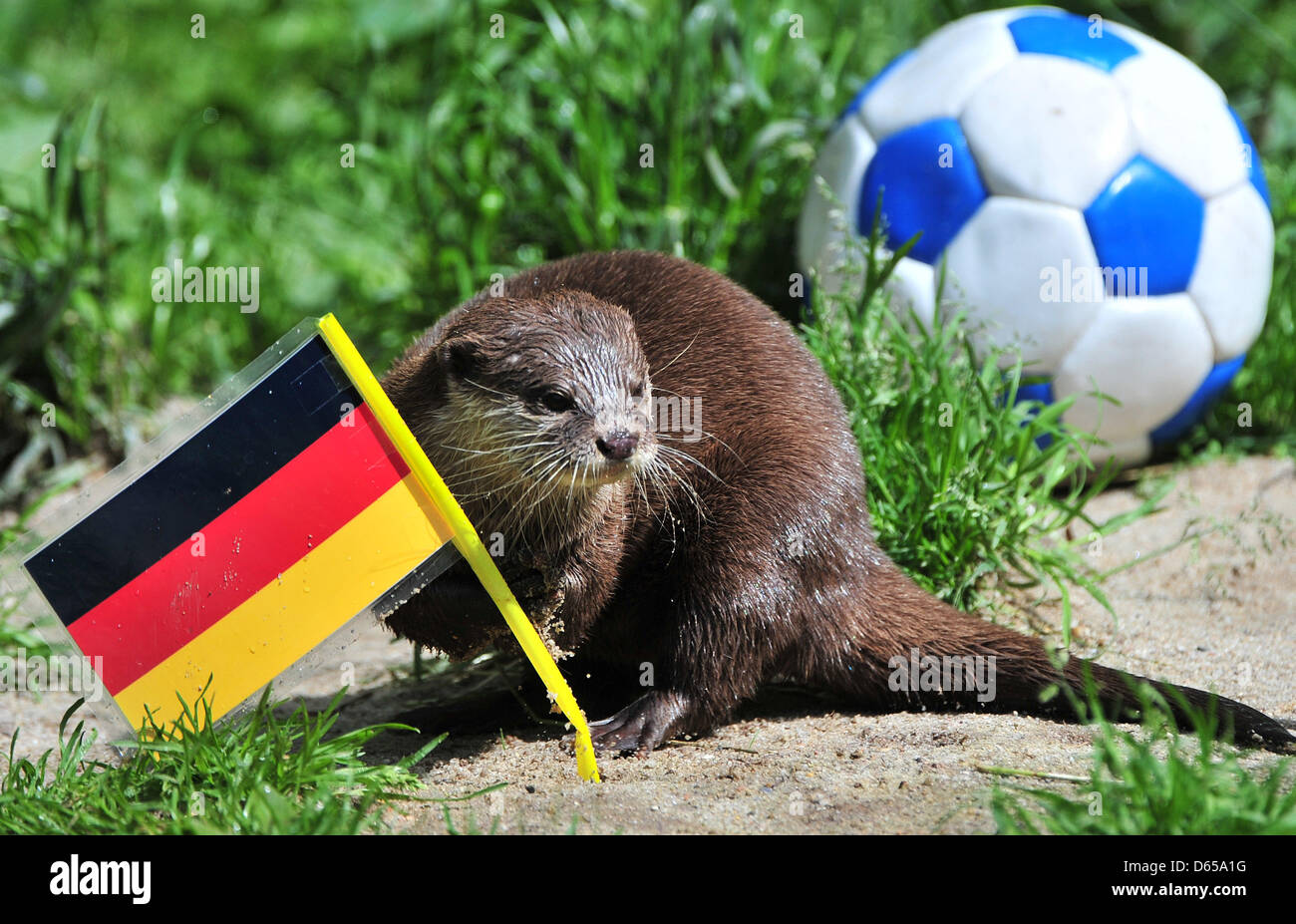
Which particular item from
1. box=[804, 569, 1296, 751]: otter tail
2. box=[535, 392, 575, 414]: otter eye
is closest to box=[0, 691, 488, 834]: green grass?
box=[535, 392, 575, 414]: otter eye

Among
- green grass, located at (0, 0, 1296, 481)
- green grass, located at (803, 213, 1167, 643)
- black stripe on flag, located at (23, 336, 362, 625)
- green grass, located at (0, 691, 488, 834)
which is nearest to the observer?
green grass, located at (0, 691, 488, 834)

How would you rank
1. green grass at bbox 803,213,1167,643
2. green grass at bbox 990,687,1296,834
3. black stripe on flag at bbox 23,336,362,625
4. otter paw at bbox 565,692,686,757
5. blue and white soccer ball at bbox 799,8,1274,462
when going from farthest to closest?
blue and white soccer ball at bbox 799,8,1274,462 → green grass at bbox 803,213,1167,643 → otter paw at bbox 565,692,686,757 → black stripe on flag at bbox 23,336,362,625 → green grass at bbox 990,687,1296,834

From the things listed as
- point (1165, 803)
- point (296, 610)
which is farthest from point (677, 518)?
point (1165, 803)

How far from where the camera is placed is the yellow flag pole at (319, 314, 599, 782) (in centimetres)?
206

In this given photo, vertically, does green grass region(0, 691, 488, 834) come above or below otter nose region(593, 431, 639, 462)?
below

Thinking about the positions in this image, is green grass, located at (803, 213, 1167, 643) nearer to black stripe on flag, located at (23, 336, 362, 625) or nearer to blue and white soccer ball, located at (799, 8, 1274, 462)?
blue and white soccer ball, located at (799, 8, 1274, 462)

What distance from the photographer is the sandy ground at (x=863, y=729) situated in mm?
1914

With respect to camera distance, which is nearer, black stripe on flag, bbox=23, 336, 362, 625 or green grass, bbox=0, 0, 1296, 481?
black stripe on flag, bbox=23, 336, 362, 625

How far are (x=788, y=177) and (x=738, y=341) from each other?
4.84 feet

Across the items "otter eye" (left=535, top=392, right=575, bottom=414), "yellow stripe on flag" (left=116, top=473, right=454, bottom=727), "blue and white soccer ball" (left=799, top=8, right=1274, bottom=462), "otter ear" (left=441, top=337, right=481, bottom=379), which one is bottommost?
"yellow stripe on flag" (left=116, top=473, right=454, bottom=727)

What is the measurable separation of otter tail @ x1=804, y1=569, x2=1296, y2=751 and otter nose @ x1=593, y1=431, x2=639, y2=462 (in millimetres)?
602

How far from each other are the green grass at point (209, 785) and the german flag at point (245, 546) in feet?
0.26

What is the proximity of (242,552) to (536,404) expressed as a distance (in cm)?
54
